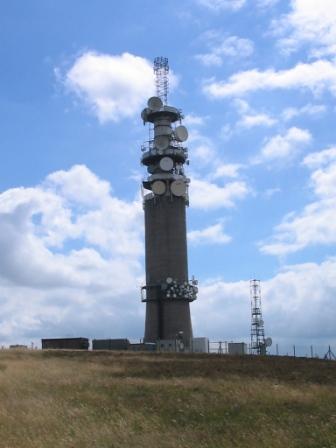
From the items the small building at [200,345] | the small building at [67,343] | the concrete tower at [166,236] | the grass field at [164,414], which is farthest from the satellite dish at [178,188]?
the grass field at [164,414]

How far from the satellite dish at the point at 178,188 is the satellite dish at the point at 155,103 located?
44.2 ft

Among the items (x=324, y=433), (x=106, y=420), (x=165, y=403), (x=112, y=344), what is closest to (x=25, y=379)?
(x=165, y=403)

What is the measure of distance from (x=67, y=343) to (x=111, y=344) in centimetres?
653

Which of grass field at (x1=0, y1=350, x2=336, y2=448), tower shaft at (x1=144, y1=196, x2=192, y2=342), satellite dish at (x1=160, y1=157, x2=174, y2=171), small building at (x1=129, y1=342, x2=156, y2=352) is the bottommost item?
grass field at (x1=0, y1=350, x2=336, y2=448)

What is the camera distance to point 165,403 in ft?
67.3

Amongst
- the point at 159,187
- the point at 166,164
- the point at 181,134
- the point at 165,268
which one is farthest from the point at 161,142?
the point at 165,268

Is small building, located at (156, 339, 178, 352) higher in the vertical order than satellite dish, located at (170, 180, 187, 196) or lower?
lower

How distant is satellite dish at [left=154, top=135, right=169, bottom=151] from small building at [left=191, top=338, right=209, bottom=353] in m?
30.0

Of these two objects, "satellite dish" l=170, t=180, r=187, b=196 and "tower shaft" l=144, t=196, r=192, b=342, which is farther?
"satellite dish" l=170, t=180, r=187, b=196

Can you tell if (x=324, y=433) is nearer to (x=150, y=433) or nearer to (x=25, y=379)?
(x=150, y=433)

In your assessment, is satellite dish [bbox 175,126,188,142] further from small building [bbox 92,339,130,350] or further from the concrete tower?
small building [bbox 92,339,130,350]

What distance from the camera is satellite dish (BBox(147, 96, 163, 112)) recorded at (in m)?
99.5

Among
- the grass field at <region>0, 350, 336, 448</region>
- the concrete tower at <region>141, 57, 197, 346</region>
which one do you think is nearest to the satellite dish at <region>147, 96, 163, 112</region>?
the concrete tower at <region>141, 57, 197, 346</region>

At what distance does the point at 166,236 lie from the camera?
301 feet
